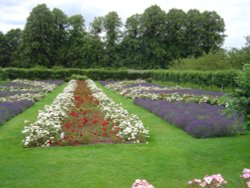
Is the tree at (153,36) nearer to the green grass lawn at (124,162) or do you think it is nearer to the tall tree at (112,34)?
Result: the tall tree at (112,34)

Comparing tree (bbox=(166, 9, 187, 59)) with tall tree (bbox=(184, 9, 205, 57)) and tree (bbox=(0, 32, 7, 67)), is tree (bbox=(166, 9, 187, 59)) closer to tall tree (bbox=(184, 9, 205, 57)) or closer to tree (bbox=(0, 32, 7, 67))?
tall tree (bbox=(184, 9, 205, 57))

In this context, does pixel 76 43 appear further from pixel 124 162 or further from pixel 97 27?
pixel 124 162

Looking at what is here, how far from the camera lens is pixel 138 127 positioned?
10.5m

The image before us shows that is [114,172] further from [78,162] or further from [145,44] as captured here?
[145,44]

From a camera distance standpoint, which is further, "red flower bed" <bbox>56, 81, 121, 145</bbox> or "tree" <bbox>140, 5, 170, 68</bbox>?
"tree" <bbox>140, 5, 170, 68</bbox>

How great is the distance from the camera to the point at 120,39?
2795 inches

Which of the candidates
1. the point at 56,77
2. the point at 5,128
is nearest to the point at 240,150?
the point at 5,128

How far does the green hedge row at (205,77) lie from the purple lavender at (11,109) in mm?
12230

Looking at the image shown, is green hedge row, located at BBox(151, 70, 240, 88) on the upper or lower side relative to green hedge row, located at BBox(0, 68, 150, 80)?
upper

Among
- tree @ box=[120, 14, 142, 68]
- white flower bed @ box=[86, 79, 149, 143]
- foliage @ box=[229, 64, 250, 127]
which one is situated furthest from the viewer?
tree @ box=[120, 14, 142, 68]

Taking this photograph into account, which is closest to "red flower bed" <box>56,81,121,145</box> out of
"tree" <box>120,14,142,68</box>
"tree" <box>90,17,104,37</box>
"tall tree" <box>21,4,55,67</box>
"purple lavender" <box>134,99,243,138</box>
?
"purple lavender" <box>134,99,243,138</box>

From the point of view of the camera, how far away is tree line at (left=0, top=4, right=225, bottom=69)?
67.4m

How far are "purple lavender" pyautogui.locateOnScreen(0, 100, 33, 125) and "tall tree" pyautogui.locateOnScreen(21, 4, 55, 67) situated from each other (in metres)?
50.2

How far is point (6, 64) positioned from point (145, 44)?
2894cm
